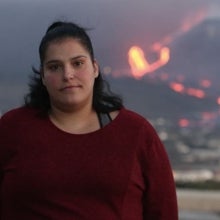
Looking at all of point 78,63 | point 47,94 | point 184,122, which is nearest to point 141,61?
point 184,122

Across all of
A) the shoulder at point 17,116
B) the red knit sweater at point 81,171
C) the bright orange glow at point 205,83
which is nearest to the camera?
the red knit sweater at point 81,171

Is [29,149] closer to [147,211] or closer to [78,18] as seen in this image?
[147,211]

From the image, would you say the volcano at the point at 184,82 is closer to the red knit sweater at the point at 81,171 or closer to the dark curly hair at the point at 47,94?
the dark curly hair at the point at 47,94

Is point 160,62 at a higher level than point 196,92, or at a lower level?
higher

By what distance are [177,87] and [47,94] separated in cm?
150

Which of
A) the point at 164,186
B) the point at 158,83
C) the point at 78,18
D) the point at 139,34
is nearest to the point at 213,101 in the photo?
the point at 158,83

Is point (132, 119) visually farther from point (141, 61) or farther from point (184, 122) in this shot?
point (184, 122)

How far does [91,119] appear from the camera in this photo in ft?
6.20

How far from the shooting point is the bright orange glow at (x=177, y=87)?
11.0ft

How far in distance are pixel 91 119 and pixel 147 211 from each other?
0.28m

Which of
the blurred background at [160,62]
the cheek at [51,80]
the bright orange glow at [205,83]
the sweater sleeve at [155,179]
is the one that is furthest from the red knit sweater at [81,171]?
the bright orange glow at [205,83]

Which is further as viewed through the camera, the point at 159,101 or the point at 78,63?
the point at 159,101

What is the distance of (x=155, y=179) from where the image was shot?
1.87 metres

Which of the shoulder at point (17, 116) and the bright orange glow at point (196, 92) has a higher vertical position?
the bright orange glow at point (196, 92)
